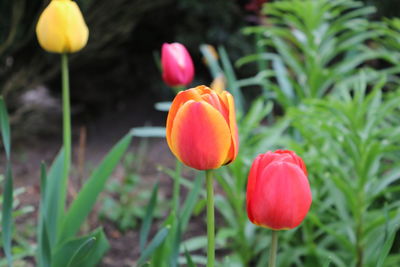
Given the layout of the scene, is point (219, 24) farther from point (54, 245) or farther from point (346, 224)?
point (54, 245)

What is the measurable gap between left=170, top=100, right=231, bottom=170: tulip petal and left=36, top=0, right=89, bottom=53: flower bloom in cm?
58

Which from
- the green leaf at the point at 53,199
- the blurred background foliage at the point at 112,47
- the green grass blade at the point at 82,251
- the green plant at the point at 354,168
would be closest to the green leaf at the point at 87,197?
the green leaf at the point at 53,199

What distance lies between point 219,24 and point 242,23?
7.1 inches

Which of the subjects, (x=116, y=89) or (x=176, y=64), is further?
(x=116, y=89)

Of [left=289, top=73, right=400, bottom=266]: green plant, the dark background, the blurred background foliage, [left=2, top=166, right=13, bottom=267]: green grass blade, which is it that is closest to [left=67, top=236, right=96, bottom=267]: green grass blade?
[left=2, top=166, right=13, bottom=267]: green grass blade

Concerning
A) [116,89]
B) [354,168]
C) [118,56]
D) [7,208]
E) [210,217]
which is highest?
[210,217]

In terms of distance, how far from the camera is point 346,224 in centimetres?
167

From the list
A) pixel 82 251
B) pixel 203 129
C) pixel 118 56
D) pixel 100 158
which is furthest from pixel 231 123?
pixel 118 56

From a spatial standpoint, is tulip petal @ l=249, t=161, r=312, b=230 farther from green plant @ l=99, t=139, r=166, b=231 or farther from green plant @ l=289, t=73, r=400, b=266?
green plant @ l=99, t=139, r=166, b=231

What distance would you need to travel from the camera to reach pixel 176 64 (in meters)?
1.42

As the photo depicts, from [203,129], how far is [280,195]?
0.14m

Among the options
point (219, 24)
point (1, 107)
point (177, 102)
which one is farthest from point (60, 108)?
point (177, 102)

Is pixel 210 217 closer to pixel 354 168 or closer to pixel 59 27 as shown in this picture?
pixel 59 27

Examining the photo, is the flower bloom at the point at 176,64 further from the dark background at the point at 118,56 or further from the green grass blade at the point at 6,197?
the dark background at the point at 118,56
